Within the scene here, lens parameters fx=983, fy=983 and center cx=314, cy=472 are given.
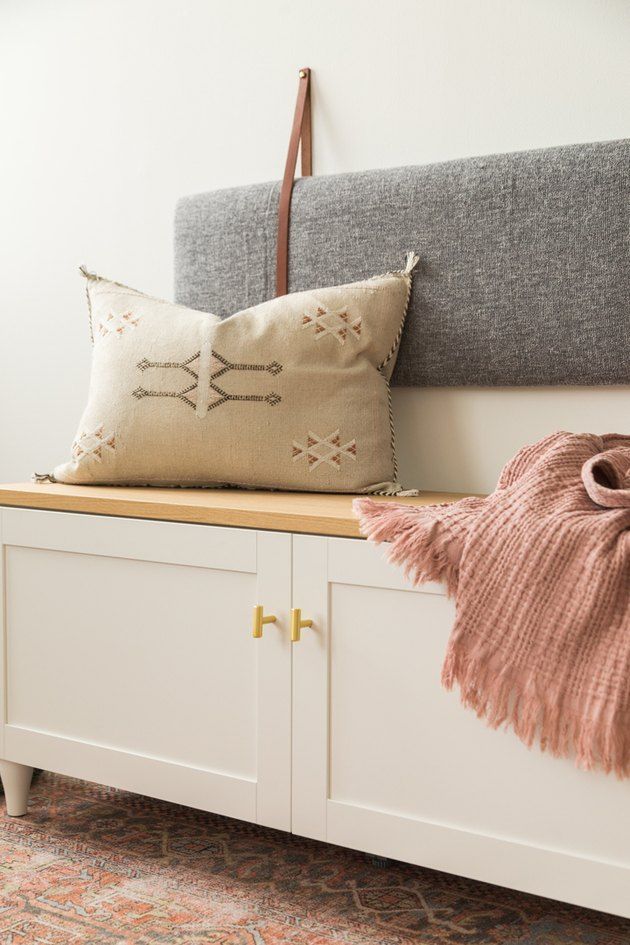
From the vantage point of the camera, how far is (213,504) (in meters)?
1.36

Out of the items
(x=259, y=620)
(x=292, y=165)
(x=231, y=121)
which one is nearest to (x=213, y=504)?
(x=259, y=620)

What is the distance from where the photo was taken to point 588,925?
124 centimetres

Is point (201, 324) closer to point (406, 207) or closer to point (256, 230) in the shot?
point (256, 230)

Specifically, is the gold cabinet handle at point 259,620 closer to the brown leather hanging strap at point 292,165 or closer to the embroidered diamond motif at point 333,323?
the embroidered diamond motif at point 333,323

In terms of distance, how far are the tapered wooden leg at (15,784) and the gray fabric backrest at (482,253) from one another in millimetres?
853

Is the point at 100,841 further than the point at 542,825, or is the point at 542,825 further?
the point at 100,841

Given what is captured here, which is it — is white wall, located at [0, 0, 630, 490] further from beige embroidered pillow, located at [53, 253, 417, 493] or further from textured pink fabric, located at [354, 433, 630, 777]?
textured pink fabric, located at [354, 433, 630, 777]

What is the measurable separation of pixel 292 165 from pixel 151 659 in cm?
89

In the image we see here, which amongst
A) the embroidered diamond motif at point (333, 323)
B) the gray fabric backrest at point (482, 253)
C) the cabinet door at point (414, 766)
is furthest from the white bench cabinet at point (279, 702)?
the gray fabric backrest at point (482, 253)

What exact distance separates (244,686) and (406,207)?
804 mm

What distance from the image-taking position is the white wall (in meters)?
1.54


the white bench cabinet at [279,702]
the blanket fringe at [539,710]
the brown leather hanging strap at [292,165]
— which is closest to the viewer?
the blanket fringe at [539,710]

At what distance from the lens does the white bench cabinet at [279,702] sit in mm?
1137

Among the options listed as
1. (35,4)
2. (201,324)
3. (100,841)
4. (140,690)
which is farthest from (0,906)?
(35,4)
